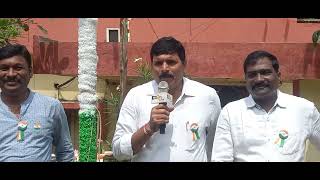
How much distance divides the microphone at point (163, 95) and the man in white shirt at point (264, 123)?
333mm

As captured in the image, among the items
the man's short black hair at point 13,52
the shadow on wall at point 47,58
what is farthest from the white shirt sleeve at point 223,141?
the shadow on wall at point 47,58

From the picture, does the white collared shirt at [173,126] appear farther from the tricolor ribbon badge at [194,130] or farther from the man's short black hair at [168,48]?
the man's short black hair at [168,48]

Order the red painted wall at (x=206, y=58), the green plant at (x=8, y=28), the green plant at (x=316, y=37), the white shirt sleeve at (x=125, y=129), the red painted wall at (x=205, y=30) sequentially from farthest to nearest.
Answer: the red painted wall at (x=205, y=30), the red painted wall at (x=206, y=58), the green plant at (x=316, y=37), the green plant at (x=8, y=28), the white shirt sleeve at (x=125, y=129)

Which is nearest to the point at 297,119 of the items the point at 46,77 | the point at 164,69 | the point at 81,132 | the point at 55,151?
the point at 164,69

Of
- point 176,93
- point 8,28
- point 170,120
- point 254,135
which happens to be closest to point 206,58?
point 8,28

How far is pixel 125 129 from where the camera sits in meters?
3.16

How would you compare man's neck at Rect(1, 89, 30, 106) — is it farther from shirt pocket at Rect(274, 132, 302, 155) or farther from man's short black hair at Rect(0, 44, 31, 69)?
shirt pocket at Rect(274, 132, 302, 155)

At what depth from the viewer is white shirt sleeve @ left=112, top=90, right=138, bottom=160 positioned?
308 cm

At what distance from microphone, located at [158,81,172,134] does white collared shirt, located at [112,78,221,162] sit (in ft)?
0.53

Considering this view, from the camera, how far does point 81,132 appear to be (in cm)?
572

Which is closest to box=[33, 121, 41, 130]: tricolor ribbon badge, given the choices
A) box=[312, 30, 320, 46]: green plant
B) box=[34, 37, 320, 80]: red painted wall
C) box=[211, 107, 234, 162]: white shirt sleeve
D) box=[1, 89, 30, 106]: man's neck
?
box=[1, 89, 30, 106]: man's neck

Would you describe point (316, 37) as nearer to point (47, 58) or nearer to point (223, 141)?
point (47, 58)

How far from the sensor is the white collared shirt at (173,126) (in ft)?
10.2
